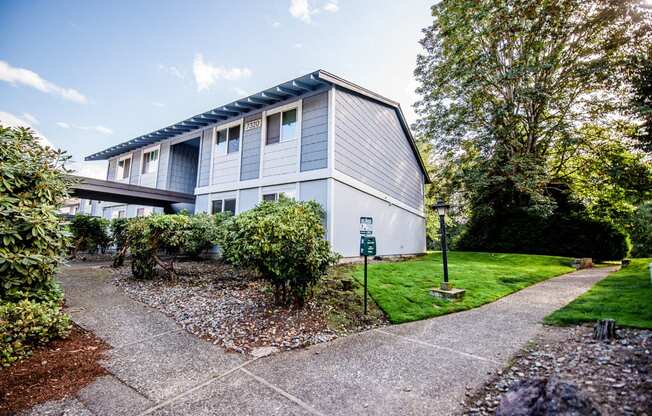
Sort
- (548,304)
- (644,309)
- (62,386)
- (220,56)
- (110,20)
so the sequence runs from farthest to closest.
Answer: (220,56), (110,20), (548,304), (644,309), (62,386)

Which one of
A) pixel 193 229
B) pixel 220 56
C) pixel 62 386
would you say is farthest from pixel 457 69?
pixel 62 386

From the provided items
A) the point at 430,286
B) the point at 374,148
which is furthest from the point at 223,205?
the point at 430,286

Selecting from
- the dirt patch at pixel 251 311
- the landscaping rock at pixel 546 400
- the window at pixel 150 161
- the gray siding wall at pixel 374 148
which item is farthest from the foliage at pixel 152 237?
the window at pixel 150 161

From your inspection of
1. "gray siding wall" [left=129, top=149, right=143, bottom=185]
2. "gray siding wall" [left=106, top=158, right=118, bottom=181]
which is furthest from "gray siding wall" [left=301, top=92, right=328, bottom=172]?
"gray siding wall" [left=106, top=158, right=118, bottom=181]

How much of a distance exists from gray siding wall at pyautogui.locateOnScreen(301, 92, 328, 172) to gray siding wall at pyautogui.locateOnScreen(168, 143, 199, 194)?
8.90 meters

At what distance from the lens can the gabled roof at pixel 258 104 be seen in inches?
352

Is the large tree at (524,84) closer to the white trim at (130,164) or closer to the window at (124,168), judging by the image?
the white trim at (130,164)

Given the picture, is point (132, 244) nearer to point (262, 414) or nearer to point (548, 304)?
point (262, 414)

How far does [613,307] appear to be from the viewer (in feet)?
15.5

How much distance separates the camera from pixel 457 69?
14383 mm

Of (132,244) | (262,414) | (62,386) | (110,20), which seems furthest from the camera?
(110,20)

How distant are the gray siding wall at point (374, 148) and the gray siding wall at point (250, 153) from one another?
343 cm

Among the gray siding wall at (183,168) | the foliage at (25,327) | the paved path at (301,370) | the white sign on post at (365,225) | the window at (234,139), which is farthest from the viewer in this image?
the gray siding wall at (183,168)

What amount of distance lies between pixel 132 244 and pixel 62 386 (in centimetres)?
501
